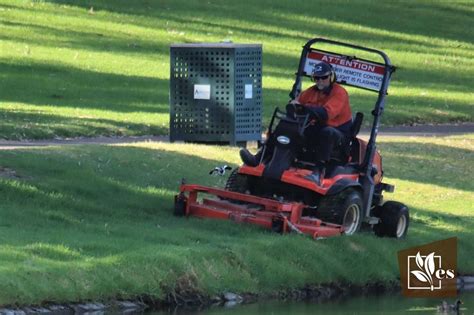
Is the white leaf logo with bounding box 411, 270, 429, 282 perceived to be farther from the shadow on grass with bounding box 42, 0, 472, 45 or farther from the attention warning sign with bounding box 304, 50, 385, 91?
the shadow on grass with bounding box 42, 0, 472, 45

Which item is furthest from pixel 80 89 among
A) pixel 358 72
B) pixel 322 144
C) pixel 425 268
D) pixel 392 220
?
pixel 425 268

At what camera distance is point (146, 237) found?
16969 mm

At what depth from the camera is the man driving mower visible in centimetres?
1791

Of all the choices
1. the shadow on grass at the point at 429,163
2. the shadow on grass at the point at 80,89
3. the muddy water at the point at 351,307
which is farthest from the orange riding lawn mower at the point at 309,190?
the shadow on grass at the point at 80,89

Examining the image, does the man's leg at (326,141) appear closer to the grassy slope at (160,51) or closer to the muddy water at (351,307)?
the muddy water at (351,307)

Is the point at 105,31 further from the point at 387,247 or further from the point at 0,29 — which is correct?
the point at 387,247

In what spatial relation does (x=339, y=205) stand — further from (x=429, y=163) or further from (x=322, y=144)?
(x=429, y=163)

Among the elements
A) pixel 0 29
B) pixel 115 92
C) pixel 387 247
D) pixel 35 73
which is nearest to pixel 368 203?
pixel 387 247

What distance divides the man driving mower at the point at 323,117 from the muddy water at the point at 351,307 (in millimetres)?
1786

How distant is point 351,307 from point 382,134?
1382 centimetres

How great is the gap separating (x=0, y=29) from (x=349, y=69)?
23.9 metres

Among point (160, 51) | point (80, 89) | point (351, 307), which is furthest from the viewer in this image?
point (160, 51)

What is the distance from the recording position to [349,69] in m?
19.0

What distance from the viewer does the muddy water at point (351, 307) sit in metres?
15.4
